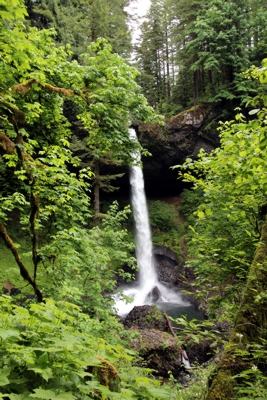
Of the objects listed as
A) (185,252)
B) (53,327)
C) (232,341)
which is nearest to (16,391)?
(53,327)

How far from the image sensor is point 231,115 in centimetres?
1925

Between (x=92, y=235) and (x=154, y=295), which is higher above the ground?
(x=92, y=235)

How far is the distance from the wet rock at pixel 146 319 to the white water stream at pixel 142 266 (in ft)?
8.02

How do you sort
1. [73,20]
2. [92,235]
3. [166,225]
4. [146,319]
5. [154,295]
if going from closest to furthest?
[92,235]
[146,319]
[73,20]
[154,295]
[166,225]

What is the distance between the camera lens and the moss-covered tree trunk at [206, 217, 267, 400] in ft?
6.89

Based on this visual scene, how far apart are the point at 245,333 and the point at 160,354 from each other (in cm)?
676

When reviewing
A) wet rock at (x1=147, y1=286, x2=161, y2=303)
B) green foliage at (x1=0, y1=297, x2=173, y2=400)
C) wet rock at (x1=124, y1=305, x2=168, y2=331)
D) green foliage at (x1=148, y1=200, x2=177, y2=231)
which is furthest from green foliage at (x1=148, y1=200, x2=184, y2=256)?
green foliage at (x1=0, y1=297, x2=173, y2=400)

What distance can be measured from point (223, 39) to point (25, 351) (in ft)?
65.2

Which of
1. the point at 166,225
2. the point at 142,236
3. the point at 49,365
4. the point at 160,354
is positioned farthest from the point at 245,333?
the point at 166,225

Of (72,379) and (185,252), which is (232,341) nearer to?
(72,379)

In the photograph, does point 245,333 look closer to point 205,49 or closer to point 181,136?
point 181,136

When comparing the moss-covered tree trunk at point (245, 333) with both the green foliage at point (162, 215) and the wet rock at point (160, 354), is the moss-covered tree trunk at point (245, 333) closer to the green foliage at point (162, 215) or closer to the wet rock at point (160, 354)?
the wet rock at point (160, 354)

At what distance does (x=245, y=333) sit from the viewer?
2.33 meters

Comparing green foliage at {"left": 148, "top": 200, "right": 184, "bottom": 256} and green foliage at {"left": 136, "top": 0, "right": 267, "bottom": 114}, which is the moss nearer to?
green foliage at {"left": 136, "top": 0, "right": 267, "bottom": 114}
